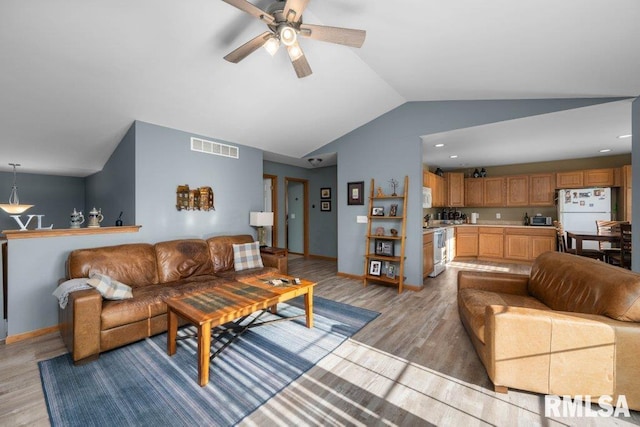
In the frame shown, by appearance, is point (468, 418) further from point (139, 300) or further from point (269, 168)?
point (269, 168)

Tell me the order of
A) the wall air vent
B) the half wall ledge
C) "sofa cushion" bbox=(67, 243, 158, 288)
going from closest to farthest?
the half wall ledge → "sofa cushion" bbox=(67, 243, 158, 288) → the wall air vent

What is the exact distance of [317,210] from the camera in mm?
6816

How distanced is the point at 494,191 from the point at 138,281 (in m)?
7.41

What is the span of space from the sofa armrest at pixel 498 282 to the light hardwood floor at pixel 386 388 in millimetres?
497

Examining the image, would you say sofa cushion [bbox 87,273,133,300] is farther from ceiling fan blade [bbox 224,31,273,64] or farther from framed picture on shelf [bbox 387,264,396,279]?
framed picture on shelf [bbox 387,264,396,279]

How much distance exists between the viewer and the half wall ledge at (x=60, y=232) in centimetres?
256

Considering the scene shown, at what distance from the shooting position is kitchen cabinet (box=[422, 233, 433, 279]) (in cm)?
430

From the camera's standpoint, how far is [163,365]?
82.7 inches

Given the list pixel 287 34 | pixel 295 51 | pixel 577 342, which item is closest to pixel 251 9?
pixel 287 34

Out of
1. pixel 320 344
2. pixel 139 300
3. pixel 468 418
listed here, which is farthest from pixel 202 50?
pixel 468 418

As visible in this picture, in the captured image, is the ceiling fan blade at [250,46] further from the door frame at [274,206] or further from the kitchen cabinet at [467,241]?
the kitchen cabinet at [467,241]

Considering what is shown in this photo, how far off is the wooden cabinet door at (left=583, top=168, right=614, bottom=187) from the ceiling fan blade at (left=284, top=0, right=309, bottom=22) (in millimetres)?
6719

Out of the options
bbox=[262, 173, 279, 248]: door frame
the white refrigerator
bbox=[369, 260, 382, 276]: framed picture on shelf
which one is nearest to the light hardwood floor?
bbox=[369, 260, 382, 276]: framed picture on shelf

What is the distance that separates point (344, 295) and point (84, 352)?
2.87 m
